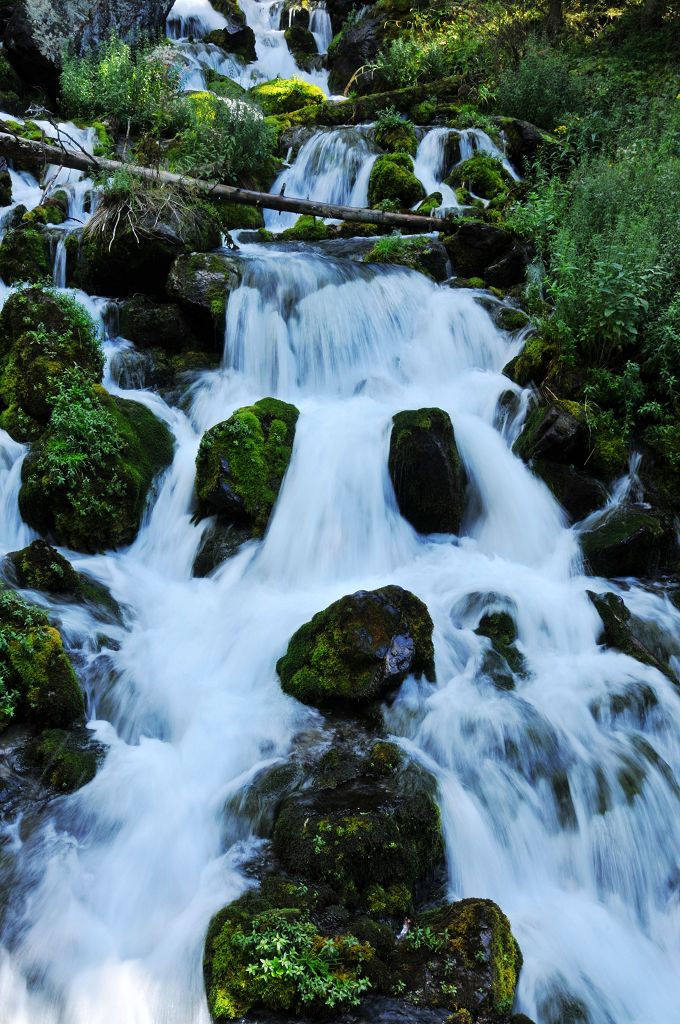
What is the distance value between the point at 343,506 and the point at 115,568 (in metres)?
2.30

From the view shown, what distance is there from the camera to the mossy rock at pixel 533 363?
8.05m

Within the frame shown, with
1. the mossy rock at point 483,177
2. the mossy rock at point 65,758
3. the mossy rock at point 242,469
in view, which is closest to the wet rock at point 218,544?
the mossy rock at point 242,469

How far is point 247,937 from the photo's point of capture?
3053mm

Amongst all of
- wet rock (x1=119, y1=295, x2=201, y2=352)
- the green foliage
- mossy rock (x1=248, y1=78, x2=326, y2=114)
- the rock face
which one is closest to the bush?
mossy rock (x1=248, y1=78, x2=326, y2=114)

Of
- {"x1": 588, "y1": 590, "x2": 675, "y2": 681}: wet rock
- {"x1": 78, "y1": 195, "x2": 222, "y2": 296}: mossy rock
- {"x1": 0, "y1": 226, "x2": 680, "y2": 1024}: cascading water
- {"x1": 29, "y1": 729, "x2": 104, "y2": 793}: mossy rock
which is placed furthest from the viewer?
{"x1": 78, "y1": 195, "x2": 222, "y2": 296}: mossy rock

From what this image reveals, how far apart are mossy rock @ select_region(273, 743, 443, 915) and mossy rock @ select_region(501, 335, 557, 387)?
5.43 metres

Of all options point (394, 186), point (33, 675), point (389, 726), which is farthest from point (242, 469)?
point (394, 186)

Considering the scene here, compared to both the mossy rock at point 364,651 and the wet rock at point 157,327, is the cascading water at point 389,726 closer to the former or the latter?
the mossy rock at point 364,651

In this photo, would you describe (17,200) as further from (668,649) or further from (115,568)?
(668,649)

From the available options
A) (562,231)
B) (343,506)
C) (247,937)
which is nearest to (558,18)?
(562,231)

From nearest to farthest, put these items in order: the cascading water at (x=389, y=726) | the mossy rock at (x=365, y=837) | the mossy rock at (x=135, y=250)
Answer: the cascading water at (x=389, y=726) < the mossy rock at (x=365, y=837) < the mossy rock at (x=135, y=250)

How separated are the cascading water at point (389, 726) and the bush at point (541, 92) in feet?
32.7

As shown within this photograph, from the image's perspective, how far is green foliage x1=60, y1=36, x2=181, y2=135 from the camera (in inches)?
555

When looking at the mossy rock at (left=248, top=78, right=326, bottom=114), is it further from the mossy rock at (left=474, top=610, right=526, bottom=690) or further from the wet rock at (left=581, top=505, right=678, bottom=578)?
the mossy rock at (left=474, top=610, right=526, bottom=690)
